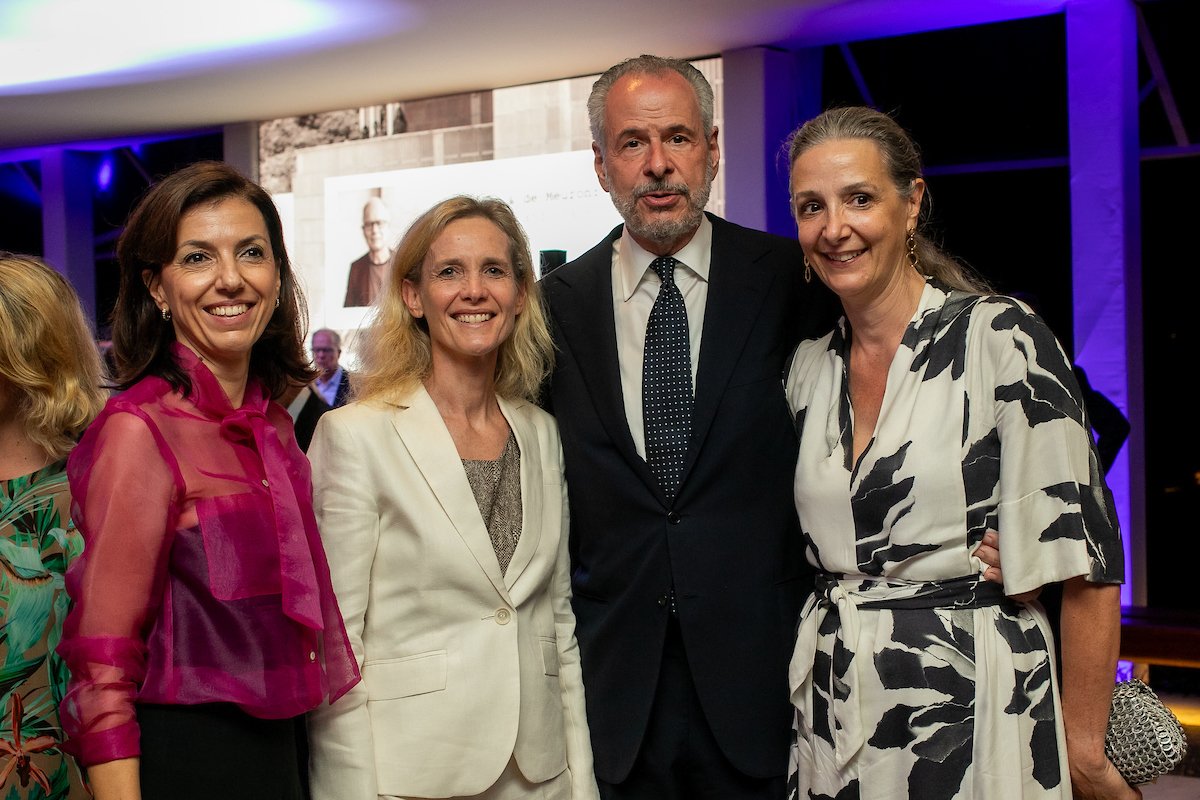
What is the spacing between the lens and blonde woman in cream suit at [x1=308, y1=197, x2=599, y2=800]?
2.10m

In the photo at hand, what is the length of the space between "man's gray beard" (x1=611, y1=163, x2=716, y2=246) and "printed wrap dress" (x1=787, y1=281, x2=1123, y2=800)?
1.88 ft

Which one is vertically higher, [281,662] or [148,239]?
[148,239]

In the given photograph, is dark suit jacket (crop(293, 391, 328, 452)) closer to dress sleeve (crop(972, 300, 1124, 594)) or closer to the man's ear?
the man's ear

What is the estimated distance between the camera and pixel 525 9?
6840 mm

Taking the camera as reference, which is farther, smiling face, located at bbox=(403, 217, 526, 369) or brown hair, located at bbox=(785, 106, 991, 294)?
smiling face, located at bbox=(403, 217, 526, 369)

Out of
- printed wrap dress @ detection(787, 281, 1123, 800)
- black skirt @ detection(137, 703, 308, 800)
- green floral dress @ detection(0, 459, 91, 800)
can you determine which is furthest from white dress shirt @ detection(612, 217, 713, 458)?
green floral dress @ detection(0, 459, 91, 800)

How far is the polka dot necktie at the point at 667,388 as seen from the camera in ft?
7.64

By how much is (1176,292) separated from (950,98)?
211cm

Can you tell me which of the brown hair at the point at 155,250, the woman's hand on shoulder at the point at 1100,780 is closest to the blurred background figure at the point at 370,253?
the brown hair at the point at 155,250

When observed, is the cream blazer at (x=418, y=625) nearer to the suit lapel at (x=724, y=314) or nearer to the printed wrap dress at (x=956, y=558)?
the suit lapel at (x=724, y=314)

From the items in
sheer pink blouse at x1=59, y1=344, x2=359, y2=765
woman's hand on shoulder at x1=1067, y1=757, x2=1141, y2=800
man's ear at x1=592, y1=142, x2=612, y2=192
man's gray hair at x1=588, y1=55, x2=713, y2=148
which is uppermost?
man's gray hair at x1=588, y1=55, x2=713, y2=148

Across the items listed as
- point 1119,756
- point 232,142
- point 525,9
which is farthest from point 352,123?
point 1119,756

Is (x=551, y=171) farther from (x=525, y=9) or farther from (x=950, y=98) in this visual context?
(x=950, y=98)

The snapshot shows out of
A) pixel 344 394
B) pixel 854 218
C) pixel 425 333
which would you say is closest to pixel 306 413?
pixel 344 394
